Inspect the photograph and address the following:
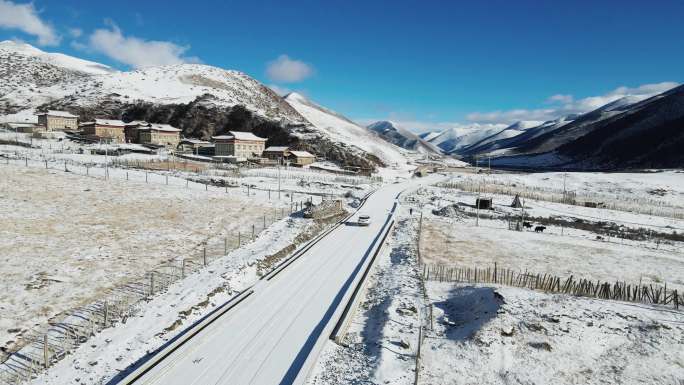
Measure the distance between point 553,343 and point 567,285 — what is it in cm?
797

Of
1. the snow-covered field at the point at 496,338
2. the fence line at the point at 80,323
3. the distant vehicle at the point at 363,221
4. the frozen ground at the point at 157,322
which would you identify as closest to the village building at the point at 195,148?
the distant vehicle at the point at 363,221

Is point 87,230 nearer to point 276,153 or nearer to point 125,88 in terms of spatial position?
point 276,153

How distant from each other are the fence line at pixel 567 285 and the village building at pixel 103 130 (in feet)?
353

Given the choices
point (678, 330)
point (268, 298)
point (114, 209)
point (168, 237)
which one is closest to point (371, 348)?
point (268, 298)

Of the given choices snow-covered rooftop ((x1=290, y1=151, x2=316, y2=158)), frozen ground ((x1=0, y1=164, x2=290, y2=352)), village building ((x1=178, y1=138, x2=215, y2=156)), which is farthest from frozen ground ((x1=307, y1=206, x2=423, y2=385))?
village building ((x1=178, y1=138, x2=215, y2=156))

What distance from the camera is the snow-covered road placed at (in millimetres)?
14219

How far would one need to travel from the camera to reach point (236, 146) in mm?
107250

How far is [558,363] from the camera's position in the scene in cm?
1531

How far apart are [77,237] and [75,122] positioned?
109 metres

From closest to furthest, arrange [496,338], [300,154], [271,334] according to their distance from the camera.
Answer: [496,338], [271,334], [300,154]

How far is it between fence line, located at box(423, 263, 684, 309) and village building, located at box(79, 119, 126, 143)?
108 metres

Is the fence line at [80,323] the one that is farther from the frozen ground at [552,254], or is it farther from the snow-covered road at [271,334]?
the frozen ground at [552,254]

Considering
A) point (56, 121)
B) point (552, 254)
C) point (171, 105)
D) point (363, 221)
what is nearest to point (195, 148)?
point (56, 121)

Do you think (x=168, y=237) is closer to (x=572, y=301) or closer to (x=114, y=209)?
(x=114, y=209)
